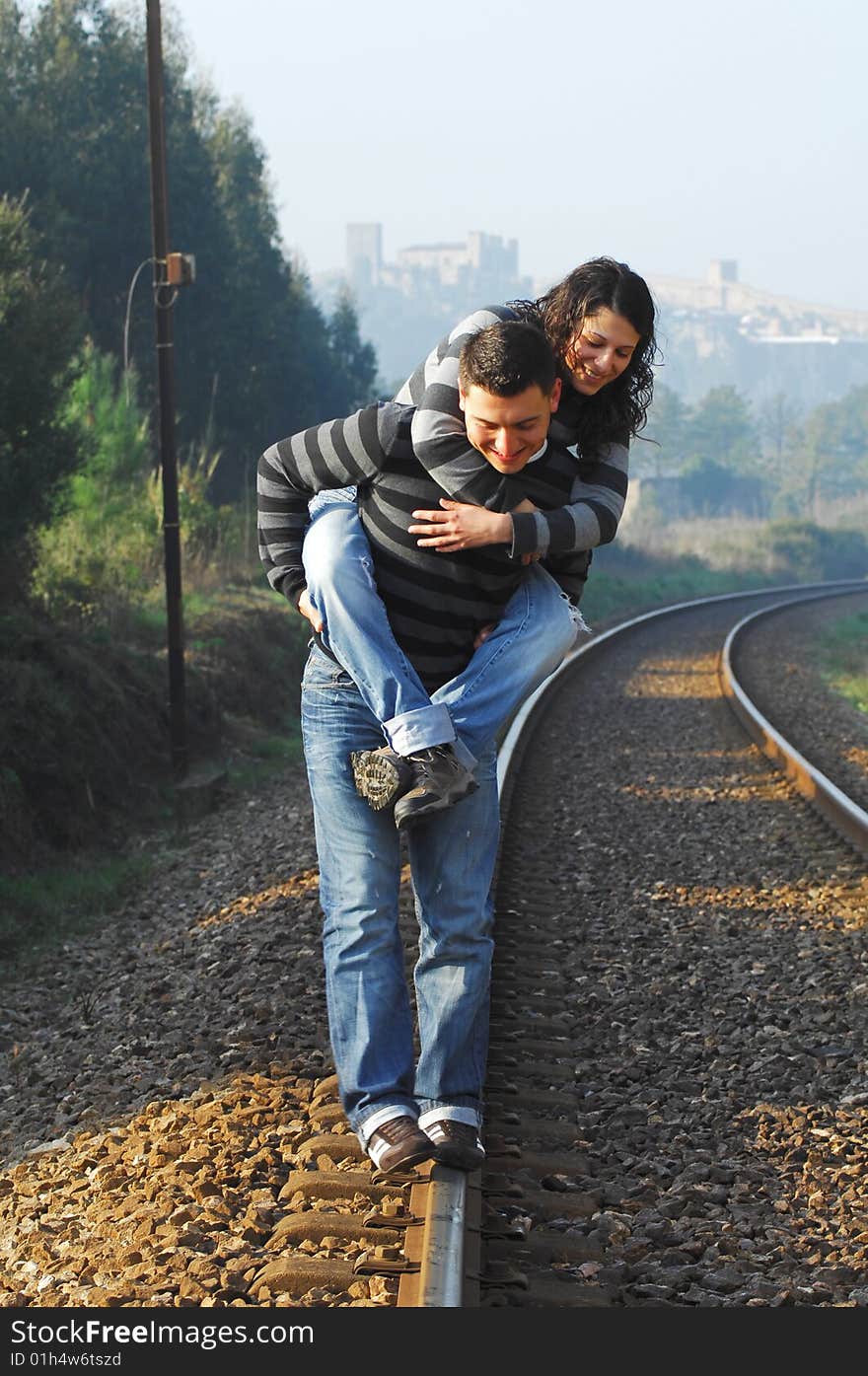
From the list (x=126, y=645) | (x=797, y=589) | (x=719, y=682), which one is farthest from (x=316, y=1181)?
(x=797, y=589)

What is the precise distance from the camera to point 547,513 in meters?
3.37

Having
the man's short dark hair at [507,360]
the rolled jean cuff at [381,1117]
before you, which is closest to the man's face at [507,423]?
the man's short dark hair at [507,360]

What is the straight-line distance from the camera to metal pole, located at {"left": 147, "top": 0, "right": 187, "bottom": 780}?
1199cm

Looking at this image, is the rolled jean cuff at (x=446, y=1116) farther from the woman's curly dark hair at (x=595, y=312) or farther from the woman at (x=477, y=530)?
the woman's curly dark hair at (x=595, y=312)

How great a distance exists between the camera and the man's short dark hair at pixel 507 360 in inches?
123

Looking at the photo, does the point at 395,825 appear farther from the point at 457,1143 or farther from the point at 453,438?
the point at 453,438

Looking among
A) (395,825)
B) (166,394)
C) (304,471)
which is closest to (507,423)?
(304,471)

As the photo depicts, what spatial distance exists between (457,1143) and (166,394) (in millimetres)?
9647

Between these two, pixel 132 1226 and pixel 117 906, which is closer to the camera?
pixel 132 1226

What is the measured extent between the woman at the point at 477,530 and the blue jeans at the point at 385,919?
0.10 metres

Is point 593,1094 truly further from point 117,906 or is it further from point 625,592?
point 625,592

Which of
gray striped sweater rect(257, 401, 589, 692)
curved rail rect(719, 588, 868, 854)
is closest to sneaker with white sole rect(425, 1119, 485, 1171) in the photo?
gray striped sweater rect(257, 401, 589, 692)

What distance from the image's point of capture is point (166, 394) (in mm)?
12375

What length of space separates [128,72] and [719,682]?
22.7 meters
